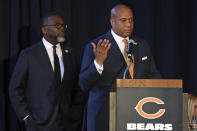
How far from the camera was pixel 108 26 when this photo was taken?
4.54 metres

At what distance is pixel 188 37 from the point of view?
467 centimetres

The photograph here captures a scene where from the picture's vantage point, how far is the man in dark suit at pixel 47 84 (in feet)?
11.7

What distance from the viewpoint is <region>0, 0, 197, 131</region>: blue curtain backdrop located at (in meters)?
4.23

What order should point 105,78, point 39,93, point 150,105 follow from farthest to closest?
point 39,93, point 105,78, point 150,105

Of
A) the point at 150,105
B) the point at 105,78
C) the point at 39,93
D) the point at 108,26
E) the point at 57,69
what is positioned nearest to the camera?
the point at 150,105

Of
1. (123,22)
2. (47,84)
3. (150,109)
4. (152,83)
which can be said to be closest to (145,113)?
(150,109)

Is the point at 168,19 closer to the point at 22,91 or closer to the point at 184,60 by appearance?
the point at 184,60

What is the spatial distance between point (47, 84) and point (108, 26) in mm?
1320

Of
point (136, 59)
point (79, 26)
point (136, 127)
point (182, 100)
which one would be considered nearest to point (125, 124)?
point (136, 127)

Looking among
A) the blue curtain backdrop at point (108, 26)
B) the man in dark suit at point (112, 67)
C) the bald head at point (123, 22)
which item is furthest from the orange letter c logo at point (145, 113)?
the blue curtain backdrop at point (108, 26)

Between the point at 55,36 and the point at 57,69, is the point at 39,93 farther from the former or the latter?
the point at 55,36

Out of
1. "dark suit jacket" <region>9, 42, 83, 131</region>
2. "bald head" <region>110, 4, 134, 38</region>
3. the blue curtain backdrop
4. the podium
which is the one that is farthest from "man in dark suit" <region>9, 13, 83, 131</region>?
the podium

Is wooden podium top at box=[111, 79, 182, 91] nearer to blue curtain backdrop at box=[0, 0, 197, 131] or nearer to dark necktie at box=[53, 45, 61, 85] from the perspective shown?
dark necktie at box=[53, 45, 61, 85]

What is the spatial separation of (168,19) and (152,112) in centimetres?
273
